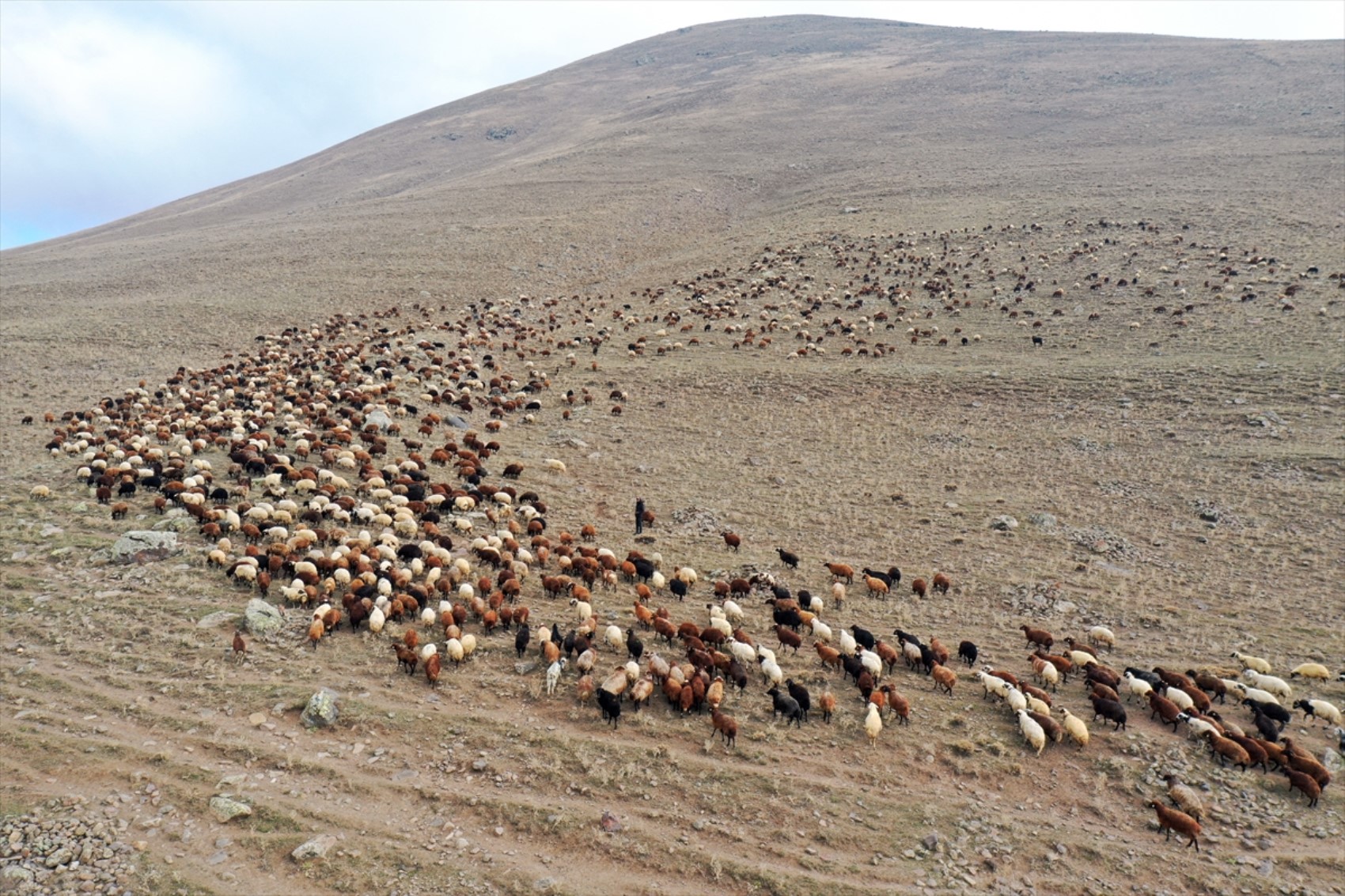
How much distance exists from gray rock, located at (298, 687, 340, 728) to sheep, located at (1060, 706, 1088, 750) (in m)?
10.00

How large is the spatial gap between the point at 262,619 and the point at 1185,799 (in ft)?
43.6

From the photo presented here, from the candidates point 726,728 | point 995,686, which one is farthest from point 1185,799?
point 726,728

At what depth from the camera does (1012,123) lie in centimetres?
7131

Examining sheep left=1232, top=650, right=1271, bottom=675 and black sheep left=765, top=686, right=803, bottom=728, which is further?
sheep left=1232, top=650, right=1271, bottom=675

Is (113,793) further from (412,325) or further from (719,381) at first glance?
(412,325)

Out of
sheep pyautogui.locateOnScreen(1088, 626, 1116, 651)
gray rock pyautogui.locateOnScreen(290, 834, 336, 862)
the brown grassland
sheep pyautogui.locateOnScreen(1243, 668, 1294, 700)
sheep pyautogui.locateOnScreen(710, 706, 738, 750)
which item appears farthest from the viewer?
sheep pyautogui.locateOnScreen(1088, 626, 1116, 651)

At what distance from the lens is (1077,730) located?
31.5 ft

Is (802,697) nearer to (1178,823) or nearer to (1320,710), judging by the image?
(1178,823)

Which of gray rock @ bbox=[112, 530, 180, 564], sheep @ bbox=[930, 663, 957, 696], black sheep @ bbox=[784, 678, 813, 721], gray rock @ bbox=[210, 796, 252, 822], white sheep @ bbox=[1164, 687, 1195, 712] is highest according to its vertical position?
gray rock @ bbox=[112, 530, 180, 564]

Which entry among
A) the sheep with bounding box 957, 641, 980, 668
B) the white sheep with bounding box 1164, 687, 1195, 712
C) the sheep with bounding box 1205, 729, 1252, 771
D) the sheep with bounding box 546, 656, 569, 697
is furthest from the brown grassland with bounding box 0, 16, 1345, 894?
the sheep with bounding box 957, 641, 980, 668

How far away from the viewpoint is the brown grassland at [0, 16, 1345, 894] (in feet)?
26.8

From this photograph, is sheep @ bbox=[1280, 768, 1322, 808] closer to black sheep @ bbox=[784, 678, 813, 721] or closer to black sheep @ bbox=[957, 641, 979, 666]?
black sheep @ bbox=[957, 641, 979, 666]

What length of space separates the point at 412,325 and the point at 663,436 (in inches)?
726

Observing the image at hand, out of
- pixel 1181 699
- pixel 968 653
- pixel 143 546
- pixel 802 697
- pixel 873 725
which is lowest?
pixel 1181 699
